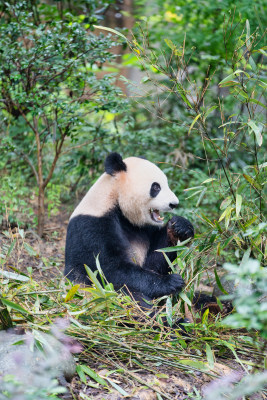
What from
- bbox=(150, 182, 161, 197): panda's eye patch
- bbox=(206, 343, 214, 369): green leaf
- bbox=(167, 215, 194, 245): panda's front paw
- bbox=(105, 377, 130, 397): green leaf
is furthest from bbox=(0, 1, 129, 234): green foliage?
bbox=(105, 377, 130, 397): green leaf

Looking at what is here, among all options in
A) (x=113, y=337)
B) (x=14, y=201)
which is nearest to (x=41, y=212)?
(x=14, y=201)

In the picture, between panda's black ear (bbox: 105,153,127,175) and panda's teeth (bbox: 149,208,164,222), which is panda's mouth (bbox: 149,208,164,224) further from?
panda's black ear (bbox: 105,153,127,175)

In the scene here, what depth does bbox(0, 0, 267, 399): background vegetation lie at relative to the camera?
2.80m

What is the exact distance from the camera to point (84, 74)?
5.01 meters

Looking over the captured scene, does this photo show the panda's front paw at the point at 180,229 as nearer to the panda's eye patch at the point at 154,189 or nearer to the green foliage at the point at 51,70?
the panda's eye patch at the point at 154,189

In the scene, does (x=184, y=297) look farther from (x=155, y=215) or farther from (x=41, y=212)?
(x=41, y=212)

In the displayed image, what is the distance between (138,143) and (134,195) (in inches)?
98.0

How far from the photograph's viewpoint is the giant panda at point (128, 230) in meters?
3.48

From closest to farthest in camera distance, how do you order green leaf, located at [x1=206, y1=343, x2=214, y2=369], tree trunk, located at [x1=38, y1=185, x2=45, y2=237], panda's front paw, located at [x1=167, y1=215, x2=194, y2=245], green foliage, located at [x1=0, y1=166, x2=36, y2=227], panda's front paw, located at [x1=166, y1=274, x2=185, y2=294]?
1. green leaf, located at [x1=206, y1=343, x2=214, y2=369]
2. panda's front paw, located at [x1=166, y1=274, x2=185, y2=294]
3. panda's front paw, located at [x1=167, y1=215, x2=194, y2=245]
4. green foliage, located at [x1=0, y1=166, x2=36, y2=227]
5. tree trunk, located at [x1=38, y1=185, x2=45, y2=237]

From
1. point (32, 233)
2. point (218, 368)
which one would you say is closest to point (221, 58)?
point (32, 233)

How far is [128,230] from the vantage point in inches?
154

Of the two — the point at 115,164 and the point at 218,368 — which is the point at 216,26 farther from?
the point at 218,368

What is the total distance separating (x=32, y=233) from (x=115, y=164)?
1.80 m

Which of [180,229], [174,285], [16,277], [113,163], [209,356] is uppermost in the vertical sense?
[113,163]
